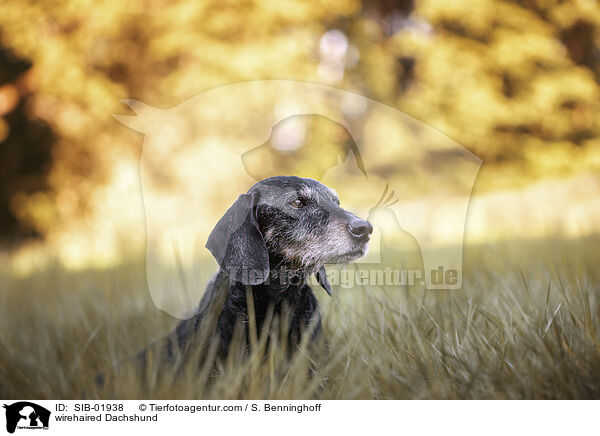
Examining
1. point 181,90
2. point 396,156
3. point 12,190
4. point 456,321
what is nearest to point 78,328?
point 456,321

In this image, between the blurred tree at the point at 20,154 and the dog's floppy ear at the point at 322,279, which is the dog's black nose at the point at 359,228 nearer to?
the dog's floppy ear at the point at 322,279

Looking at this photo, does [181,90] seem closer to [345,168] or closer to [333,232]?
[345,168]

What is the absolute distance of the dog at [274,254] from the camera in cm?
236

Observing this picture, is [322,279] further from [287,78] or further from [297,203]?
[287,78]

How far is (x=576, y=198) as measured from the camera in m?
6.60

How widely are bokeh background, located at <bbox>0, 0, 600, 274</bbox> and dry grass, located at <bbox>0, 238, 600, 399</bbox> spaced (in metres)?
2.46

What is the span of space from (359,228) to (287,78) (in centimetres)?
519

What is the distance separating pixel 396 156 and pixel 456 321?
22.8 feet

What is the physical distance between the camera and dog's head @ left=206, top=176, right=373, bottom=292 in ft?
8.03

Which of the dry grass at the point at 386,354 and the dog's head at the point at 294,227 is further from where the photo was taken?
the dog's head at the point at 294,227

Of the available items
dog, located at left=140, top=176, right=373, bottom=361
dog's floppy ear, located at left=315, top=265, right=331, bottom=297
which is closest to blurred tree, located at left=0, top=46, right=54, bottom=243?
dog, located at left=140, top=176, right=373, bottom=361
